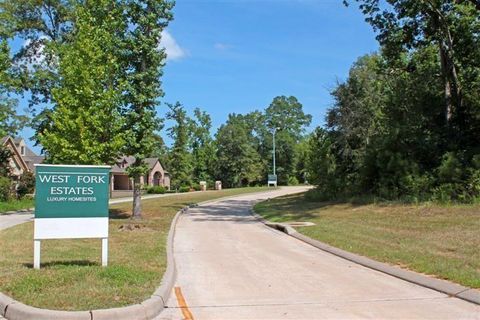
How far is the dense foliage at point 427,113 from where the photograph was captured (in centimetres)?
2217

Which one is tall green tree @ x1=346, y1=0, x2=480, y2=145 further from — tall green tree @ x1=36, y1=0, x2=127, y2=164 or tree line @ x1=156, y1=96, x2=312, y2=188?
tree line @ x1=156, y1=96, x2=312, y2=188

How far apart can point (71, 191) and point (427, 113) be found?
20.0m

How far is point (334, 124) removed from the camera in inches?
1264

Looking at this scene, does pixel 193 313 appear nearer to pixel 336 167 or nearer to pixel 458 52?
pixel 458 52

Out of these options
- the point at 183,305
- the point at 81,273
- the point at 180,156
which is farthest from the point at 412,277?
the point at 180,156

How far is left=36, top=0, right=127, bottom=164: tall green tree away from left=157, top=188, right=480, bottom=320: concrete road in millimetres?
8504

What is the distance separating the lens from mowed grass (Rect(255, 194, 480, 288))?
10281 millimetres

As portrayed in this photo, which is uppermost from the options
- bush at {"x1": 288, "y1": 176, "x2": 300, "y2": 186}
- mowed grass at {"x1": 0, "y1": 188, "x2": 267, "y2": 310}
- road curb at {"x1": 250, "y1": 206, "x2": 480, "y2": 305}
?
bush at {"x1": 288, "y1": 176, "x2": 300, "y2": 186}

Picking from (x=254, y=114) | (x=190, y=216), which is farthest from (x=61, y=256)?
(x=254, y=114)

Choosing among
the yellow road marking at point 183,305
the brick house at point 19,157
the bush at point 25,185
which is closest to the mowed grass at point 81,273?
the yellow road marking at point 183,305

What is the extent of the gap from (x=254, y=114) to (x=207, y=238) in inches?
3530

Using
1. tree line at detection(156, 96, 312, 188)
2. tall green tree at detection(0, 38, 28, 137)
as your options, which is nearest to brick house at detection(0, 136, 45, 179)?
tall green tree at detection(0, 38, 28, 137)

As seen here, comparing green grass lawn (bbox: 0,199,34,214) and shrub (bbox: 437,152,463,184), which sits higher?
shrub (bbox: 437,152,463,184)

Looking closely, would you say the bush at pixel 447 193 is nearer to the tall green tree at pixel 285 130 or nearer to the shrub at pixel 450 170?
Result: the shrub at pixel 450 170
